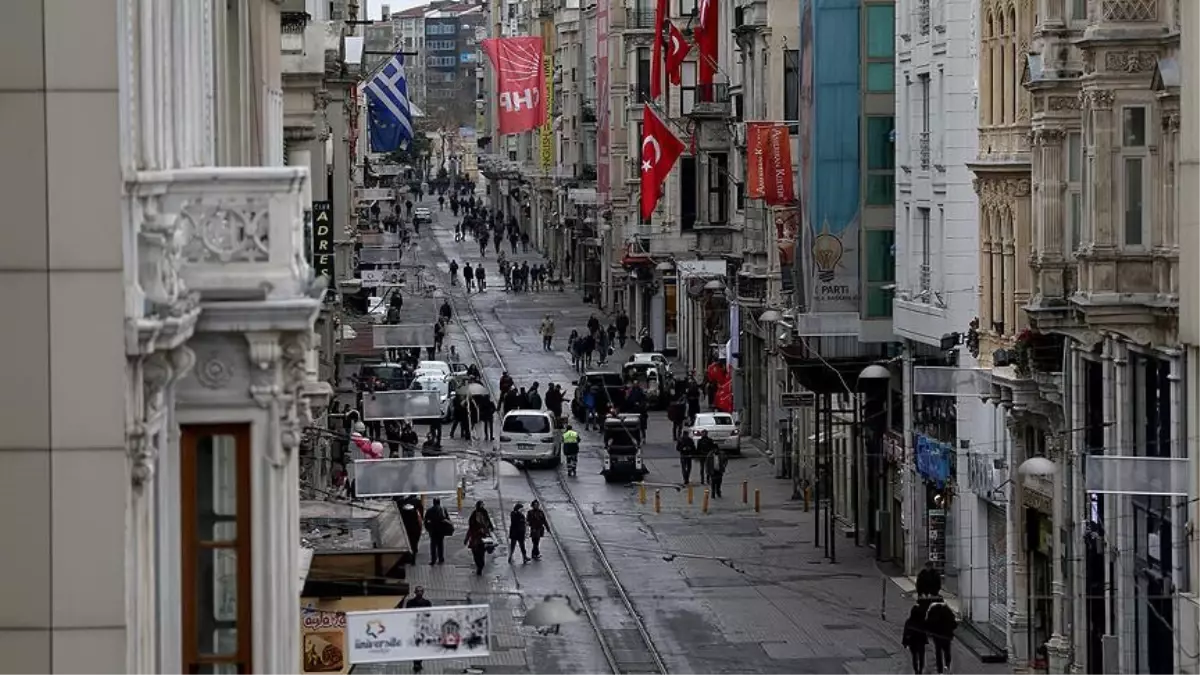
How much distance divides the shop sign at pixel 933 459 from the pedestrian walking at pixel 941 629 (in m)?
7.71

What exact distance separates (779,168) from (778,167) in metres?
0.03

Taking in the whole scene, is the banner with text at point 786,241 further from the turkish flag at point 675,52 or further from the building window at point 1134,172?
the building window at point 1134,172

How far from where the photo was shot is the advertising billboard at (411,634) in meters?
27.7

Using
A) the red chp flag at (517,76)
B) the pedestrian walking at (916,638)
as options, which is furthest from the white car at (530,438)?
the pedestrian walking at (916,638)

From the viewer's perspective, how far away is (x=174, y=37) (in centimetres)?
1805

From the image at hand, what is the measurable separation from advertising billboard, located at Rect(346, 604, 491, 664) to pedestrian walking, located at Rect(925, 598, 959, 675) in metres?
15.1

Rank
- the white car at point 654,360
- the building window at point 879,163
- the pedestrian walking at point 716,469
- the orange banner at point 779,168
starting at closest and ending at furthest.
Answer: the building window at point 879,163 → the pedestrian walking at point 716,469 → the orange banner at point 779,168 → the white car at point 654,360

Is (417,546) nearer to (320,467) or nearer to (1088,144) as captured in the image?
(320,467)

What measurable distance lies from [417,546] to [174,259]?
42.7 m

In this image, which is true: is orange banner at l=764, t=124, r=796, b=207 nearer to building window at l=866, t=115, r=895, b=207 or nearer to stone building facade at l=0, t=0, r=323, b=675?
building window at l=866, t=115, r=895, b=207

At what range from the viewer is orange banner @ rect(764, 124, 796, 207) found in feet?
226

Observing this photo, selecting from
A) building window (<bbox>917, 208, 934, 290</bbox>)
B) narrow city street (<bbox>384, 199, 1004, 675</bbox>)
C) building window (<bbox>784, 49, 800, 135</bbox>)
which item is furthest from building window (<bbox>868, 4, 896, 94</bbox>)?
building window (<bbox>784, 49, 800, 135</bbox>)

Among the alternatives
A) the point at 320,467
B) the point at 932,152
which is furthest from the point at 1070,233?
the point at 320,467

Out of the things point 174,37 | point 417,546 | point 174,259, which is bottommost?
point 417,546
